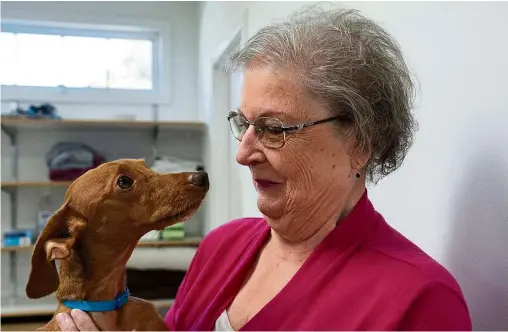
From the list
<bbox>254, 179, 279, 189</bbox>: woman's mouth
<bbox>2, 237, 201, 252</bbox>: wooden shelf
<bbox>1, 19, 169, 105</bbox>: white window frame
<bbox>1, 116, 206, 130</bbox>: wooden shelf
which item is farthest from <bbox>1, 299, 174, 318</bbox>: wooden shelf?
<bbox>254, 179, 279, 189</bbox>: woman's mouth

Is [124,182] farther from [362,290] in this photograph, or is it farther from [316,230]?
[362,290]

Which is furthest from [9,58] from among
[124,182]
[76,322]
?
[76,322]

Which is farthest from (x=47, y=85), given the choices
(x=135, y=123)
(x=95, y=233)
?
(x=95, y=233)

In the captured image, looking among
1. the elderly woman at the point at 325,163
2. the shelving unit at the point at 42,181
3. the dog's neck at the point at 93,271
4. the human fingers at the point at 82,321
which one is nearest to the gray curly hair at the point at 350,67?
the elderly woman at the point at 325,163

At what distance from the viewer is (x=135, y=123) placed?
144 inches

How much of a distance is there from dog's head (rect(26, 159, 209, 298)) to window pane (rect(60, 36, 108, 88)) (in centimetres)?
330

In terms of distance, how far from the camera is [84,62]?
13.6ft

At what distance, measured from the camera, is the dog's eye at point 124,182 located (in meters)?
1.00

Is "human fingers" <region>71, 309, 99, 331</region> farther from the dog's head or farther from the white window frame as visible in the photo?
the white window frame

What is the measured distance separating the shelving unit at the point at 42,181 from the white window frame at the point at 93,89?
9.0 inches

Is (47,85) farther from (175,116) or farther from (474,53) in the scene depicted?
(474,53)

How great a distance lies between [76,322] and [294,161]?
491 mm

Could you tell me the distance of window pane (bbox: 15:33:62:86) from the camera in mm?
3986

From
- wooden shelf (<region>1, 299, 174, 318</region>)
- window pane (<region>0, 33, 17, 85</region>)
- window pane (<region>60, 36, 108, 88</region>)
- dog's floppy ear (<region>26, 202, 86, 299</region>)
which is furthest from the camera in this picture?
window pane (<region>60, 36, 108, 88</region>)
